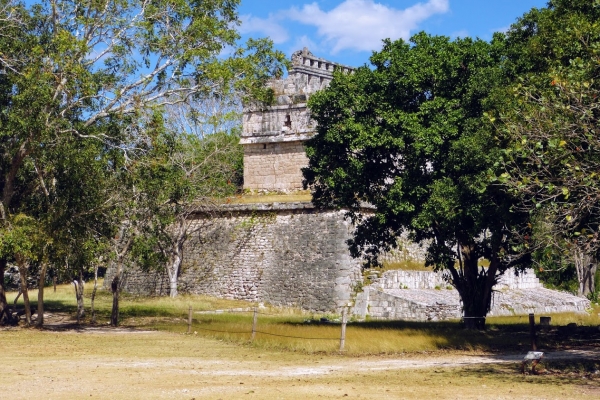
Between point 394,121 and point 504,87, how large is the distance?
377cm

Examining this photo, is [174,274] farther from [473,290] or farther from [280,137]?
[473,290]

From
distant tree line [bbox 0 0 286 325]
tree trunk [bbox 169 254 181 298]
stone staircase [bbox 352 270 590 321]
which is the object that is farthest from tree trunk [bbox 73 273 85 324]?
stone staircase [bbox 352 270 590 321]

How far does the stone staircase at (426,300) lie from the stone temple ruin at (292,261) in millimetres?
38

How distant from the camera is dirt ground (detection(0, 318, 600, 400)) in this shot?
1258 centimetres

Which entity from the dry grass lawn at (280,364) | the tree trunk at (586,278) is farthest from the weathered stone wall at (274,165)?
the tree trunk at (586,278)

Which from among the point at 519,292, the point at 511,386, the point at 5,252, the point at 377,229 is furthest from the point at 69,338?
the point at 519,292

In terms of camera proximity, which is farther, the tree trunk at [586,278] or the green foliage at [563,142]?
the tree trunk at [586,278]

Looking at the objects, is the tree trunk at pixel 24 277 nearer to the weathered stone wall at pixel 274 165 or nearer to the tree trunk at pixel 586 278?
the weathered stone wall at pixel 274 165

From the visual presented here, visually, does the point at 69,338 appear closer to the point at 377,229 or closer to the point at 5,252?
the point at 5,252

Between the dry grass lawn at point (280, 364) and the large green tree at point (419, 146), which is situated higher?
the large green tree at point (419, 146)

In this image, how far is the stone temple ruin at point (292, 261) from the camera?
31.0 metres

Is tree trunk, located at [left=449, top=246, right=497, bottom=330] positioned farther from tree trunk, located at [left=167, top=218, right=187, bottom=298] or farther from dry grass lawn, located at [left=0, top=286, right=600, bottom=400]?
tree trunk, located at [left=167, top=218, right=187, bottom=298]

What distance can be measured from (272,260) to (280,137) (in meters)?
6.49

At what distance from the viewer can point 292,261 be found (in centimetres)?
3297
